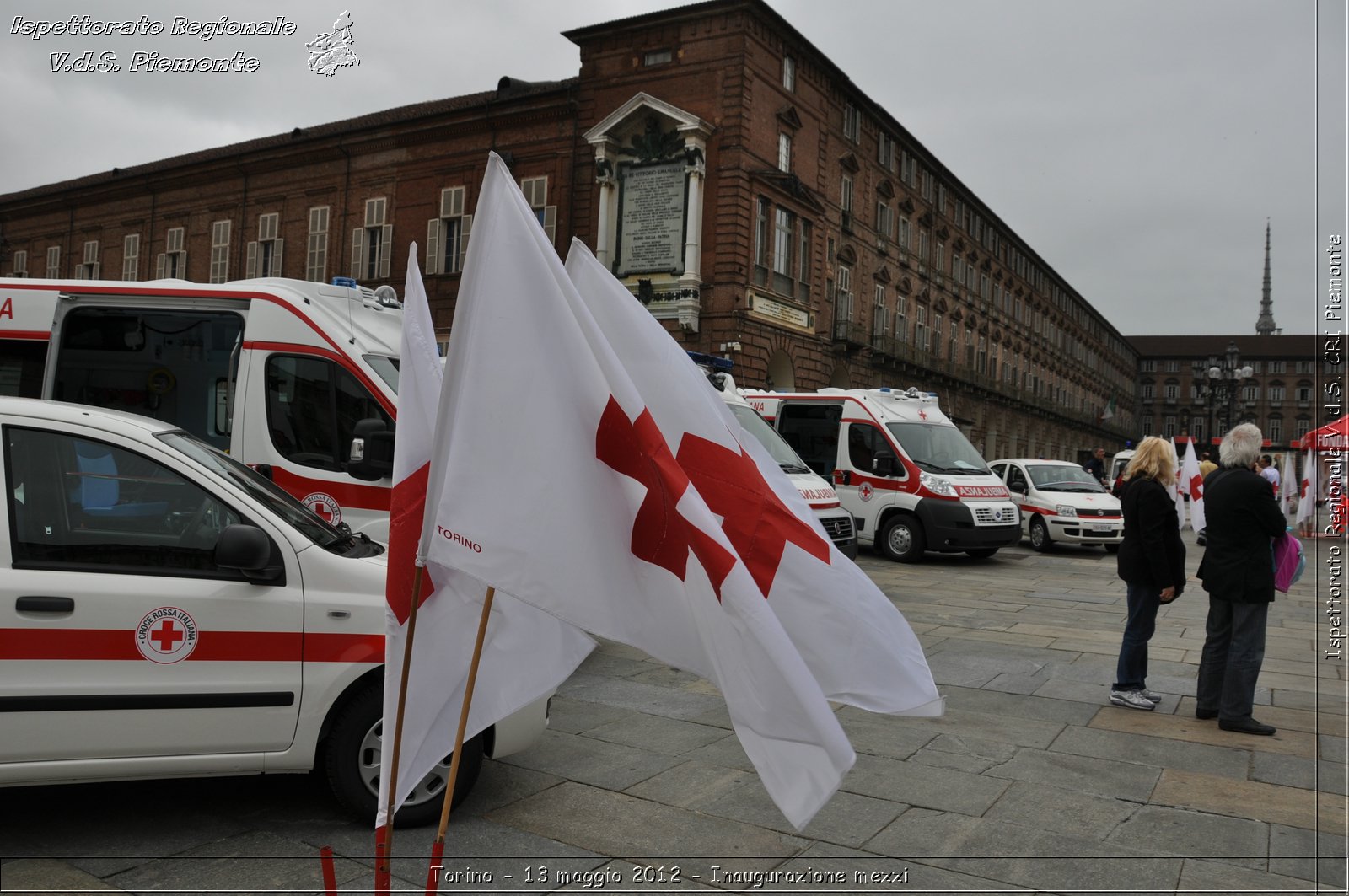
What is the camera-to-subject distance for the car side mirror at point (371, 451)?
23.5ft

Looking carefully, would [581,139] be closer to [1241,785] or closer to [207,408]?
[207,408]

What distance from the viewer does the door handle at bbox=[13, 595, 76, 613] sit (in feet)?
12.5

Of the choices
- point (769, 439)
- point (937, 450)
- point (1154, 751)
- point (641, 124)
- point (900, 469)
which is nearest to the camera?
point (1154, 751)

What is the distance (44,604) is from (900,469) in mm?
13480

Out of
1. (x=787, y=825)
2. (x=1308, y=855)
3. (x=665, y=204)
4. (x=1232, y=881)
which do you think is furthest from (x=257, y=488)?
(x=665, y=204)

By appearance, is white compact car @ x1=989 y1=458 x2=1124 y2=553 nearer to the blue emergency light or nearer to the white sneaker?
the blue emergency light

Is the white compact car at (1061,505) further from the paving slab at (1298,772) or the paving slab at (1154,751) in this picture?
the paving slab at (1298,772)

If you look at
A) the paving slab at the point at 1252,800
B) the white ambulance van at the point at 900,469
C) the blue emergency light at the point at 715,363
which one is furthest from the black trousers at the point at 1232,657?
the white ambulance van at the point at 900,469

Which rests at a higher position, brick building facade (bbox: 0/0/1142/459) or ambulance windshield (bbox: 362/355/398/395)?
brick building facade (bbox: 0/0/1142/459)

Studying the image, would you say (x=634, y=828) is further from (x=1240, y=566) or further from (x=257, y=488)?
(x=1240, y=566)

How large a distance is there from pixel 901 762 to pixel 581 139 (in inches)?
1104

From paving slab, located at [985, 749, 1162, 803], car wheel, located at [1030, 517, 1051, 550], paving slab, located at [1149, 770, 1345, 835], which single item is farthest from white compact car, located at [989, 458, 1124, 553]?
paving slab, located at [1149, 770, 1345, 835]

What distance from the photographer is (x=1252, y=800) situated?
4.99 metres

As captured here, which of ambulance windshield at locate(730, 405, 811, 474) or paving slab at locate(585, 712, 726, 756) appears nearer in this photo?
paving slab at locate(585, 712, 726, 756)
